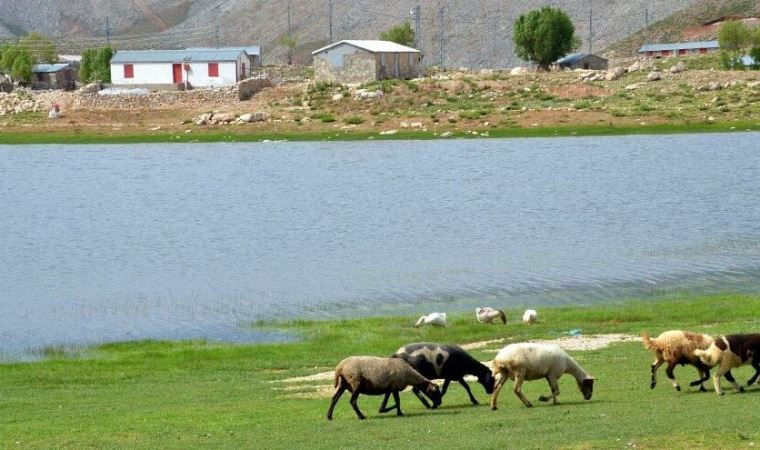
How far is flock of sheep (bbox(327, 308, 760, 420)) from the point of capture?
19.0 m

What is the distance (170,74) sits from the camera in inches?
4870

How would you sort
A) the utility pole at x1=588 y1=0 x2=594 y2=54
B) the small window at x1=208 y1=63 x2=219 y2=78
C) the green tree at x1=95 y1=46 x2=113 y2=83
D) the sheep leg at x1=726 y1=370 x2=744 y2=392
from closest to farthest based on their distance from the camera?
1. the sheep leg at x1=726 y1=370 x2=744 y2=392
2. the small window at x1=208 y1=63 x2=219 y2=78
3. the green tree at x1=95 y1=46 x2=113 y2=83
4. the utility pole at x1=588 y1=0 x2=594 y2=54

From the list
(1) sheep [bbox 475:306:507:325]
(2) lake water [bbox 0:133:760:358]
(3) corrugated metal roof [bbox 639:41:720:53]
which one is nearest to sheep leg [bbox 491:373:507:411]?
(1) sheep [bbox 475:306:507:325]

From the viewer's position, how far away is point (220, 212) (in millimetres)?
62656

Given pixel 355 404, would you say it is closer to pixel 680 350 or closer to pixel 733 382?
pixel 680 350

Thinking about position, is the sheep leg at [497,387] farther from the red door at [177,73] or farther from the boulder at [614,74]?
the red door at [177,73]

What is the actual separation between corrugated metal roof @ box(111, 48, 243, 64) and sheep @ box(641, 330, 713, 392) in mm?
104139

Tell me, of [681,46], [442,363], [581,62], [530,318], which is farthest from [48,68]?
[442,363]

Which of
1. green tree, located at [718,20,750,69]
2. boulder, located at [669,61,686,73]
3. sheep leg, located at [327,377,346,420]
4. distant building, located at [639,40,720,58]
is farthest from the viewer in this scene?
distant building, located at [639,40,720,58]

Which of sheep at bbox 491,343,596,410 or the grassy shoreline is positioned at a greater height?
sheep at bbox 491,343,596,410

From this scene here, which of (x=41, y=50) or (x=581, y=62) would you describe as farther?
(x=41, y=50)

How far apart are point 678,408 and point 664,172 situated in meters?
53.3

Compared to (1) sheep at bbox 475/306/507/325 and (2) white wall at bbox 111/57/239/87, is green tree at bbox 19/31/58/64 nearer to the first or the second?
(2) white wall at bbox 111/57/239/87

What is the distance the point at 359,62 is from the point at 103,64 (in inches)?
1309
